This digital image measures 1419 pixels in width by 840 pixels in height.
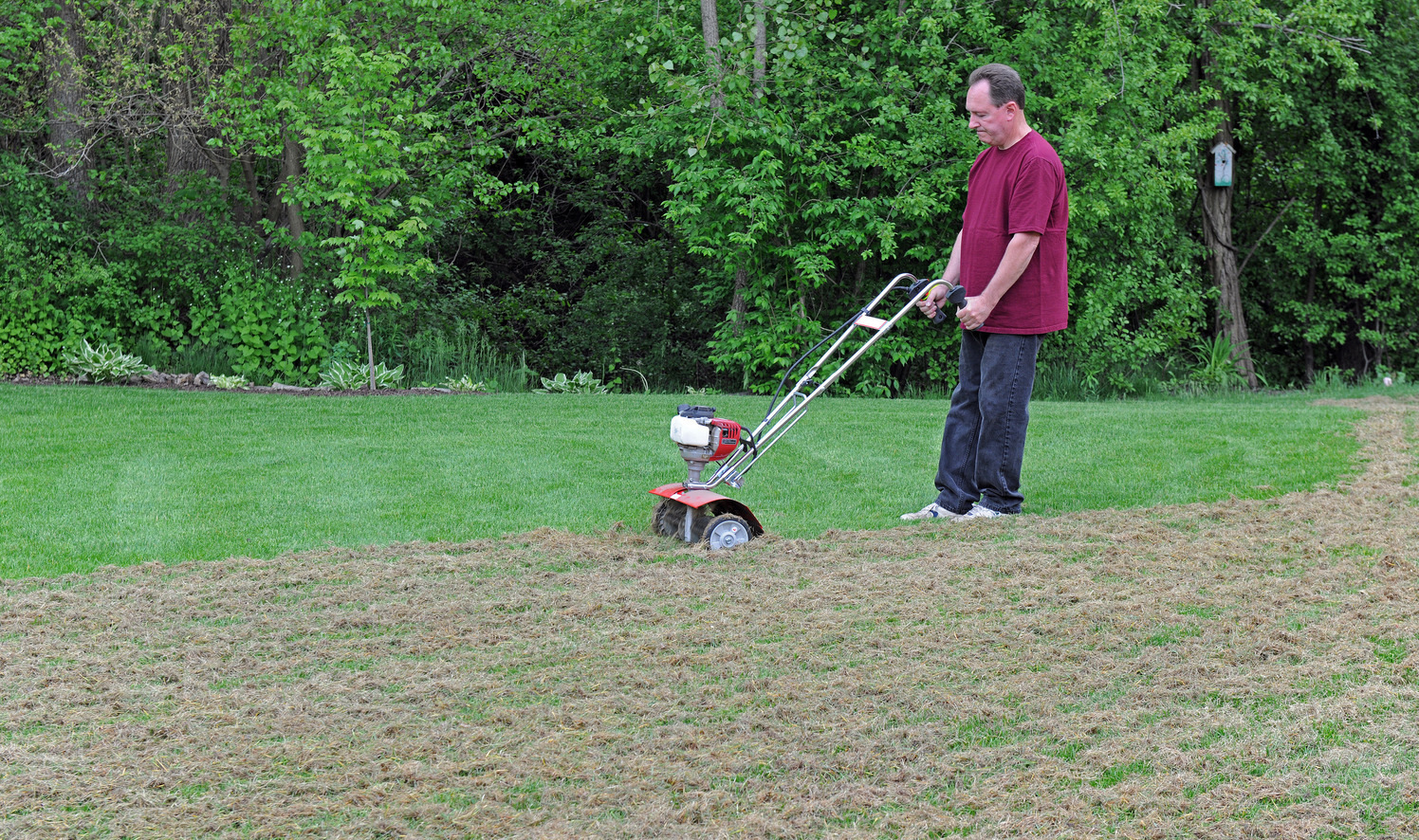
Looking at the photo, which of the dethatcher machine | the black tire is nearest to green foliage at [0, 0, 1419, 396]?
the dethatcher machine

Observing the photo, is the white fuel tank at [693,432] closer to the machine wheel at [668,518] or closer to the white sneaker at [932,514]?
the machine wheel at [668,518]

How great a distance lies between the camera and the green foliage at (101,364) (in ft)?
36.6

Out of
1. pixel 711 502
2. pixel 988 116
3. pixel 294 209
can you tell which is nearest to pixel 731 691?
pixel 711 502

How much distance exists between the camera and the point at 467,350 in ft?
41.2

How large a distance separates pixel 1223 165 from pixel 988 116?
9697 mm

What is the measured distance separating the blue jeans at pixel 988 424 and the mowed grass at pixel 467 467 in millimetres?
320

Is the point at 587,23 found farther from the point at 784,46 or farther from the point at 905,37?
the point at 905,37

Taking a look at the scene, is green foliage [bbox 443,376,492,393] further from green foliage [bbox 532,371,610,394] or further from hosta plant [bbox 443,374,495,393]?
green foliage [bbox 532,371,610,394]

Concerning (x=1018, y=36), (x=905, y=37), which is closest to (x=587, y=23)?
(x=905, y=37)

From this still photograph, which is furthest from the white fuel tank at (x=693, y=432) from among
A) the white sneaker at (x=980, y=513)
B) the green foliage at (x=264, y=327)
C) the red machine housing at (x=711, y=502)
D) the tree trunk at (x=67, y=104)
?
the tree trunk at (x=67, y=104)

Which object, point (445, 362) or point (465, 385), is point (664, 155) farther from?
point (465, 385)

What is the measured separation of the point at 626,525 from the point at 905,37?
8.49 m

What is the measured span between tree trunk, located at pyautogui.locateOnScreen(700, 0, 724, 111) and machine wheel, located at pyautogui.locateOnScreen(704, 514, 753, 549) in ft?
24.5

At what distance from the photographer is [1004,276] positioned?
5.21 meters
